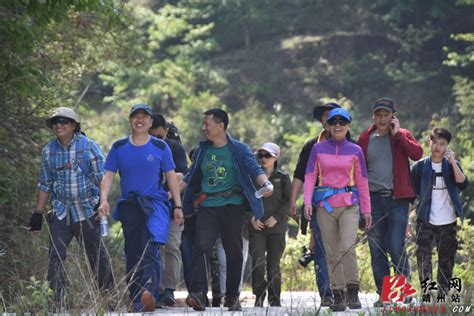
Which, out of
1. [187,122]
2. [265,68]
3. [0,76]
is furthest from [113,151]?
[265,68]

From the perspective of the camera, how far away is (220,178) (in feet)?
37.7

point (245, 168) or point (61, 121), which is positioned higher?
point (61, 121)

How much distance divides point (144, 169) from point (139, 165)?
→ 0.19 feet

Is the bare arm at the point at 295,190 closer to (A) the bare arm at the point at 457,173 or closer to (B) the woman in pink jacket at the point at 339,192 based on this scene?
(B) the woman in pink jacket at the point at 339,192

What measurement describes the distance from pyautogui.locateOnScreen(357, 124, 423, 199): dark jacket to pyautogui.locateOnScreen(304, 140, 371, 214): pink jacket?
71 cm

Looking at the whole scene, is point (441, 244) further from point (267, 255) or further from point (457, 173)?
point (267, 255)

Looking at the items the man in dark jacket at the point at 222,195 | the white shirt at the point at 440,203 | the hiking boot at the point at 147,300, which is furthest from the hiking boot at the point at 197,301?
the white shirt at the point at 440,203

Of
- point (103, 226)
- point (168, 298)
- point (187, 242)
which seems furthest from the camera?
point (187, 242)

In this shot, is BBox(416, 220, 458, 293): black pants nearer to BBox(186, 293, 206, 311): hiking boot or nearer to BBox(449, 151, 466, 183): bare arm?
BBox(449, 151, 466, 183): bare arm

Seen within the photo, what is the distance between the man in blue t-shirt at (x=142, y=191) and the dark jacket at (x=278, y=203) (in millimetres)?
1438

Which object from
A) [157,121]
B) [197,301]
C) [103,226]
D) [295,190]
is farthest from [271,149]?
[103,226]

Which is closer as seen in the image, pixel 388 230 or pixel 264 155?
pixel 388 230

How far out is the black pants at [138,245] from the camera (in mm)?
11273

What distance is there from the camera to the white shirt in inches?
492
